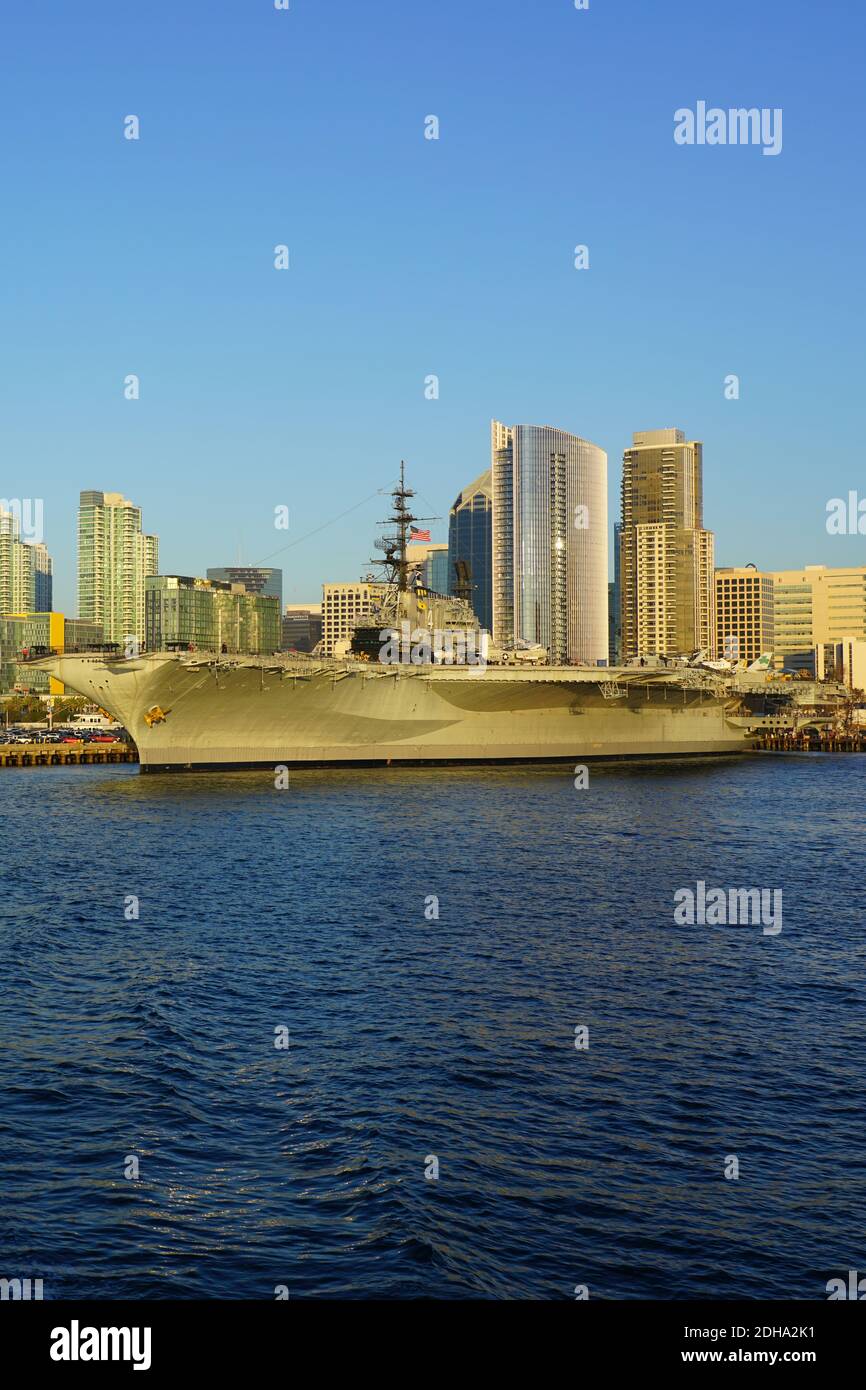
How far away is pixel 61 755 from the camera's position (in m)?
82.3

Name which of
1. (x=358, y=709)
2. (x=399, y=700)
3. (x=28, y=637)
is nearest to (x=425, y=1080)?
(x=358, y=709)

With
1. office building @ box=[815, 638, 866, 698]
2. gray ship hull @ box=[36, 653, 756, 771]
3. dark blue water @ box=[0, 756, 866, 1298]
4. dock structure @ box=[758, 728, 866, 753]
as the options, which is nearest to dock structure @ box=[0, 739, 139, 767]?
gray ship hull @ box=[36, 653, 756, 771]

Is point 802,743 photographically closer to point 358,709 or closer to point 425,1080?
point 358,709

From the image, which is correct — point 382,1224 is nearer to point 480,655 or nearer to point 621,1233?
point 621,1233

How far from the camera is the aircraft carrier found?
5525 cm

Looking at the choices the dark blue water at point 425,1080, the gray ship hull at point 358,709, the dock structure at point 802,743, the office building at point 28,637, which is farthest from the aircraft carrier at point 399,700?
the office building at point 28,637

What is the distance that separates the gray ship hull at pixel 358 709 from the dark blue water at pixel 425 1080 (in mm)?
22677

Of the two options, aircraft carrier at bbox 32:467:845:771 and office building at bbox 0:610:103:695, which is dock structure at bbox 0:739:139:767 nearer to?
aircraft carrier at bbox 32:467:845:771

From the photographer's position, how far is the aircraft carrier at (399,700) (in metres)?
55.2

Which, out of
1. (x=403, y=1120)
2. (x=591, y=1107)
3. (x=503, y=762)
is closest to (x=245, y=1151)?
(x=403, y=1120)

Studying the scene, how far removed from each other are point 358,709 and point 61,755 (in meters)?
31.8

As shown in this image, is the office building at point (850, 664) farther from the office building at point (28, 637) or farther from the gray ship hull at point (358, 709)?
the office building at point (28, 637)
